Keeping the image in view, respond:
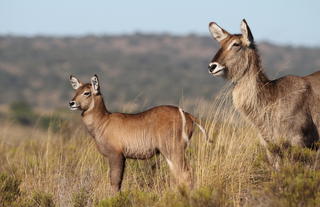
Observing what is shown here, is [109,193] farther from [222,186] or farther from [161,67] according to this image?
[161,67]

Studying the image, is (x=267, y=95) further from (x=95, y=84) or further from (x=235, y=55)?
(x=95, y=84)

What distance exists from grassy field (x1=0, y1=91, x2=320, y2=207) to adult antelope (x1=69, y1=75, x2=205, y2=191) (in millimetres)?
285

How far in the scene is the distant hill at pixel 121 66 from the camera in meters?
73.4

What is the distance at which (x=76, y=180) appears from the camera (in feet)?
34.7

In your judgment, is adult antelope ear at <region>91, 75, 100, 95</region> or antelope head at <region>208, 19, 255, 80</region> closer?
antelope head at <region>208, 19, 255, 80</region>

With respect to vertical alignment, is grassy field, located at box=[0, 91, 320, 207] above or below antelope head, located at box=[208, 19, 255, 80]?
below

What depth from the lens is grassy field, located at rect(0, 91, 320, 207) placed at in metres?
7.20

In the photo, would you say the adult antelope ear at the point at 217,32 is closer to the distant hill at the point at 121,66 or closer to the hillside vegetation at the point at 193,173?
the hillside vegetation at the point at 193,173

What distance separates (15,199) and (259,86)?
4024 mm

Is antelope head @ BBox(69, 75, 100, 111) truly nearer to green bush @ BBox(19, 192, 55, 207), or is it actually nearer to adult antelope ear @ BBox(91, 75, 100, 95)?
adult antelope ear @ BBox(91, 75, 100, 95)

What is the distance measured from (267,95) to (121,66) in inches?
3371

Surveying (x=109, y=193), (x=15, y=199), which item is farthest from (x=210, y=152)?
(x=15, y=199)

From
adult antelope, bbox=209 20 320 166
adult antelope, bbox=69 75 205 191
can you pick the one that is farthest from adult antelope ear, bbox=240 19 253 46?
adult antelope, bbox=69 75 205 191

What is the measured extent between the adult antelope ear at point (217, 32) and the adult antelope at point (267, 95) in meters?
0.02
